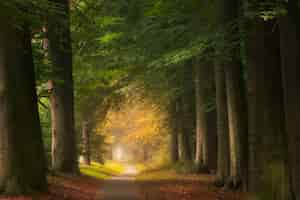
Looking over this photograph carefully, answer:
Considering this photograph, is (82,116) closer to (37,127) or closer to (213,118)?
(213,118)

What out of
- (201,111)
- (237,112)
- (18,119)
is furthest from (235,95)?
(201,111)

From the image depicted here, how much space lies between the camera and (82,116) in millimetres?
39094

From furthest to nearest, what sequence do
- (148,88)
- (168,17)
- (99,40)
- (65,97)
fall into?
(148,88)
(99,40)
(65,97)
(168,17)

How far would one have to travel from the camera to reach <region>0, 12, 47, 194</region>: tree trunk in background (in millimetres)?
13977

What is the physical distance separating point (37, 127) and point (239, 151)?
633cm

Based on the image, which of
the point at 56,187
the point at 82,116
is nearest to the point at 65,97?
the point at 56,187

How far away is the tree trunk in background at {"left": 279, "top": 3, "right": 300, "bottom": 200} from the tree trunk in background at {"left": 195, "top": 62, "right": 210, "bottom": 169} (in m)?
14.6

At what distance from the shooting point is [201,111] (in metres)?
28.0

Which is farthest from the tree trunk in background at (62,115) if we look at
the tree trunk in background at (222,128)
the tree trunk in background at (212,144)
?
the tree trunk in background at (222,128)

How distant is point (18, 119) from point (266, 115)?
21.5ft

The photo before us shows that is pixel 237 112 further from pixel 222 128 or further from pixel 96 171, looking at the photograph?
pixel 96 171

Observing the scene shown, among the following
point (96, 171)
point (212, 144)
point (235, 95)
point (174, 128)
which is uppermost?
point (235, 95)

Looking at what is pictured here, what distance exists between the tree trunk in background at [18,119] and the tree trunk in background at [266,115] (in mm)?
5964

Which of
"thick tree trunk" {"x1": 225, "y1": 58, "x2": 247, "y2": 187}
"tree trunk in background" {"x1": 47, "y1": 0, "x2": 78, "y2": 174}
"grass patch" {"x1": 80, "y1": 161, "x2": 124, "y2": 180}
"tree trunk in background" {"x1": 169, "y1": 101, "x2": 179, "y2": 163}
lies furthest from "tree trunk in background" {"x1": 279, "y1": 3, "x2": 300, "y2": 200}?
"tree trunk in background" {"x1": 169, "y1": 101, "x2": 179, "y2": 163}
